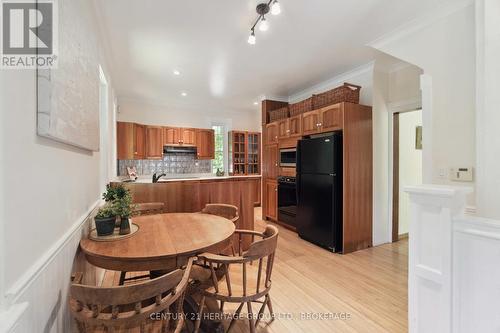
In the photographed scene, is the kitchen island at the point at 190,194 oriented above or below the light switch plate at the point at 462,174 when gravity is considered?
below

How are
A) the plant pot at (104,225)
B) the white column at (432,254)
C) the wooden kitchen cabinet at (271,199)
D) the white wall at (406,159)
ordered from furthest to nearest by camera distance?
the wooden kitchen cabinet at (271,199) → the white wall at (406,159) → the plant pot at (104,225) → the white column at (432,254)

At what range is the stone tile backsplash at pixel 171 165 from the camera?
17.3 feet

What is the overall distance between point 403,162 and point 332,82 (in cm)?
174

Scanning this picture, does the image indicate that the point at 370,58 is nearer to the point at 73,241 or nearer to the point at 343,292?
the point at 343,292

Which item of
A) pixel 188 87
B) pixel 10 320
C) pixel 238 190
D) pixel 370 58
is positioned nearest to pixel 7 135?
pixel 10 320

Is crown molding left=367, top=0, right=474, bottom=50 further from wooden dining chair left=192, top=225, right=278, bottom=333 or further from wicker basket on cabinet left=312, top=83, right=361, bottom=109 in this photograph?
wooden dining chair left=192, top=225, right=278, bottom=333

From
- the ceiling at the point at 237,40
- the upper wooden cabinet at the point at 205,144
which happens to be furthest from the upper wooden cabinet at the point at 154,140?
the ceiling at the point at 237,40

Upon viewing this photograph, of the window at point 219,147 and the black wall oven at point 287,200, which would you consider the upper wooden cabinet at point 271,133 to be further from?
the window at point 219,147

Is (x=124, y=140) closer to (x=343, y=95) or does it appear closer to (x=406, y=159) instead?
(x=343, y=95)

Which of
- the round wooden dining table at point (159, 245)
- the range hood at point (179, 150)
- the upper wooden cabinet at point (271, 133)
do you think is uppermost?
the upper wooden cabinet at point (271, 133)

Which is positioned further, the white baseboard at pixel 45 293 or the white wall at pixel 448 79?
the white wall at pixel 448 79

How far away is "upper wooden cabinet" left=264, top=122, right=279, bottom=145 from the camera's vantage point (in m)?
4.49

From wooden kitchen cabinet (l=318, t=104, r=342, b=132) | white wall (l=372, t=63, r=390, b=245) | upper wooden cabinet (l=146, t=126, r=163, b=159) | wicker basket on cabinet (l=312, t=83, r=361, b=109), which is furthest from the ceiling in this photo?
upper wooden cabinet (l=146, t=126, r=163, b=159)

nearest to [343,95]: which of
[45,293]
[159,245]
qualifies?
[159,245]
